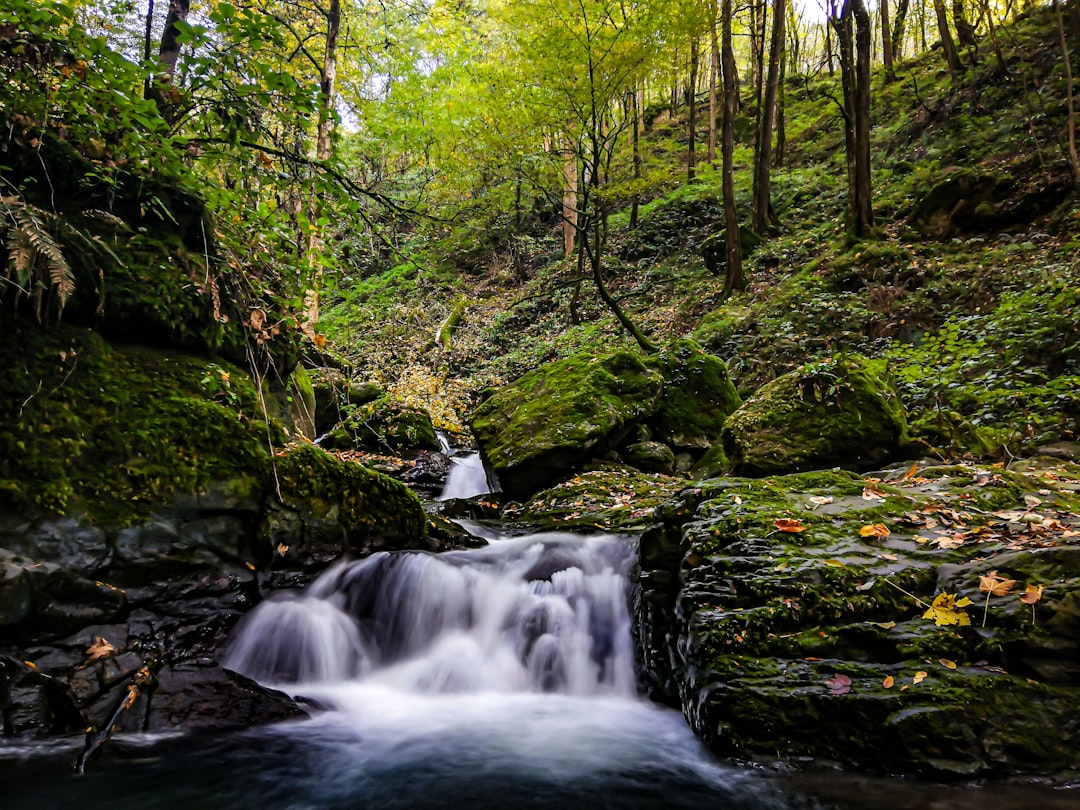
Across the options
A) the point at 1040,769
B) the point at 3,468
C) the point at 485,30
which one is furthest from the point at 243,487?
the point at 485,30

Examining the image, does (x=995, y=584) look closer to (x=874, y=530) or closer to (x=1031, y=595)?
(x=1031, y=595)

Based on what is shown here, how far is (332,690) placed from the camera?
4297 mm

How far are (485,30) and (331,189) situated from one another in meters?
23.4

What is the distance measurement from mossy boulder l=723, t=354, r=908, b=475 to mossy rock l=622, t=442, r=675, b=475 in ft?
4.70

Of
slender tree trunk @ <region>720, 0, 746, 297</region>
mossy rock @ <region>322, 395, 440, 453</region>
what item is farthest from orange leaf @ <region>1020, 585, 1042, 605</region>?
slender tree trunk @ <region>720, 0, 746, 297</region>

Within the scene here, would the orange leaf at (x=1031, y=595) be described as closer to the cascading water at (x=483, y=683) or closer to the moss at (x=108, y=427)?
the cascading water at (x=483, y=683)

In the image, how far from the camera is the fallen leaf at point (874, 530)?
3.73 meters

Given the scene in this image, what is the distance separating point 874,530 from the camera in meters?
3.75

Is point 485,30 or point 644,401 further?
point 485,30

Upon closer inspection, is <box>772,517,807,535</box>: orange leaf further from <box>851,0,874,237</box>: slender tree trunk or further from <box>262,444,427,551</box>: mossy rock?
<box>851,0,874,237</box>: slender tree trunk

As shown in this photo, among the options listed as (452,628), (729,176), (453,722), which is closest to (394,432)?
(452,628)

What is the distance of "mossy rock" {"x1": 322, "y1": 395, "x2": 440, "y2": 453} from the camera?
1051 cm

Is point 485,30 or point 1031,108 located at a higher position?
point 485,30

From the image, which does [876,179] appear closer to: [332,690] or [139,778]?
[332,690]
